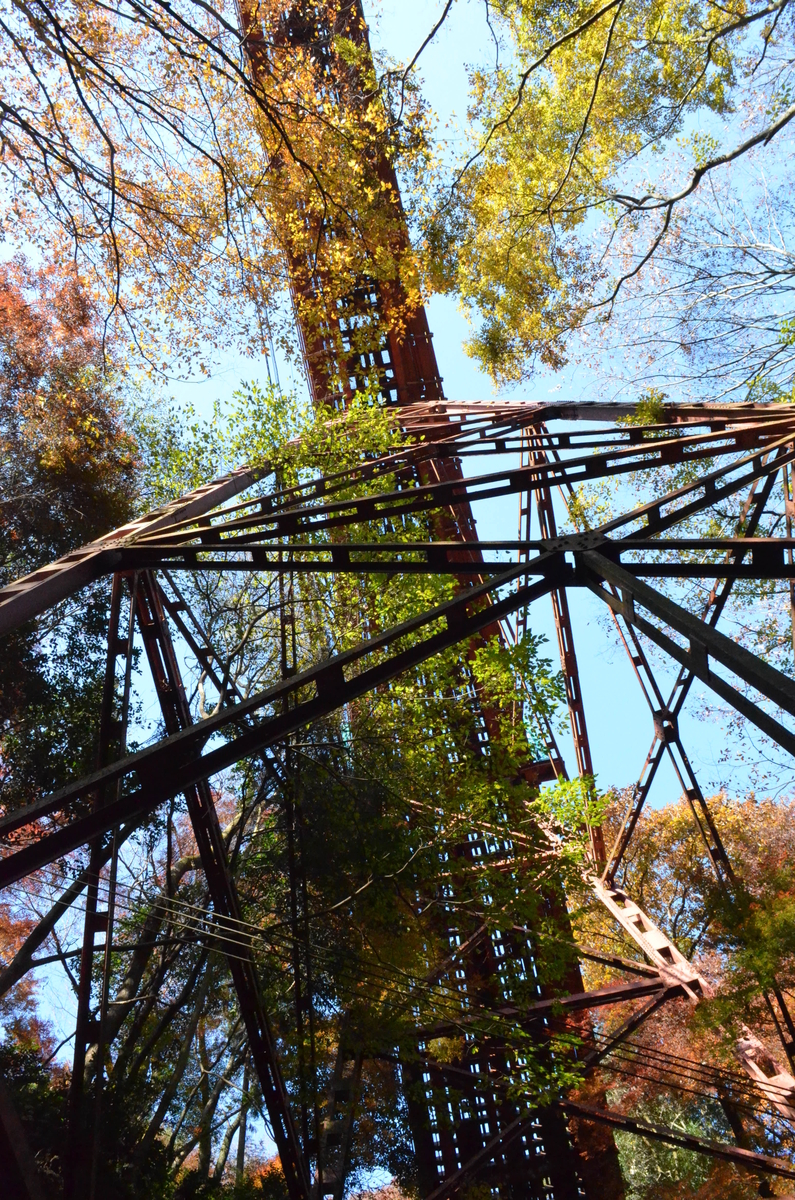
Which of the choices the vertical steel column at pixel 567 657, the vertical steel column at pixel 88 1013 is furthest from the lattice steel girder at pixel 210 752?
the vertical steel column at pixel 567 657

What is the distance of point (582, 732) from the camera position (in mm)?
10219

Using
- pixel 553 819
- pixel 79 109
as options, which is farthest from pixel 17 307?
pixel 553 819

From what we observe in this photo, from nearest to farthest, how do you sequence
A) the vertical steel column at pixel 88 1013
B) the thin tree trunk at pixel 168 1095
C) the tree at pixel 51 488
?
the vertical steel column at pixel 88 1013 → the thin tree trunk at pixel 168 1095 → the tree at pixel 51 488

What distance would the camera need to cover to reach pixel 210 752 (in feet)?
13.3

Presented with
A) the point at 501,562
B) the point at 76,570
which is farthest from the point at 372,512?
the point at 76,570

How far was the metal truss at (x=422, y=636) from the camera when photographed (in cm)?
410

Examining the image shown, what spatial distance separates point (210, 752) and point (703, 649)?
2484mm

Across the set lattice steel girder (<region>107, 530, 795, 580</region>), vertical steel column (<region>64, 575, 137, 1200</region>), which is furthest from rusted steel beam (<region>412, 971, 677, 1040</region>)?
lattice steel girder (<region>107, 530, 795, 580</region>)

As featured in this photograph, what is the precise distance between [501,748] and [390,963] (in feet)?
8.79

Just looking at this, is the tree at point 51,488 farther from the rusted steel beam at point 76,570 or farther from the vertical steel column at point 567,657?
the vertical steel column at point 567,657

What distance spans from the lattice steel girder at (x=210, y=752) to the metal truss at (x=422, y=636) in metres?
0.01

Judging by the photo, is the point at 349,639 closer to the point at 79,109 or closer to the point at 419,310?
the point at 79,109

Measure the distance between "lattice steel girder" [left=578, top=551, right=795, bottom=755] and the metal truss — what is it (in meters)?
0.01

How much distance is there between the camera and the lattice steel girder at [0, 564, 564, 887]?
3.71 m
